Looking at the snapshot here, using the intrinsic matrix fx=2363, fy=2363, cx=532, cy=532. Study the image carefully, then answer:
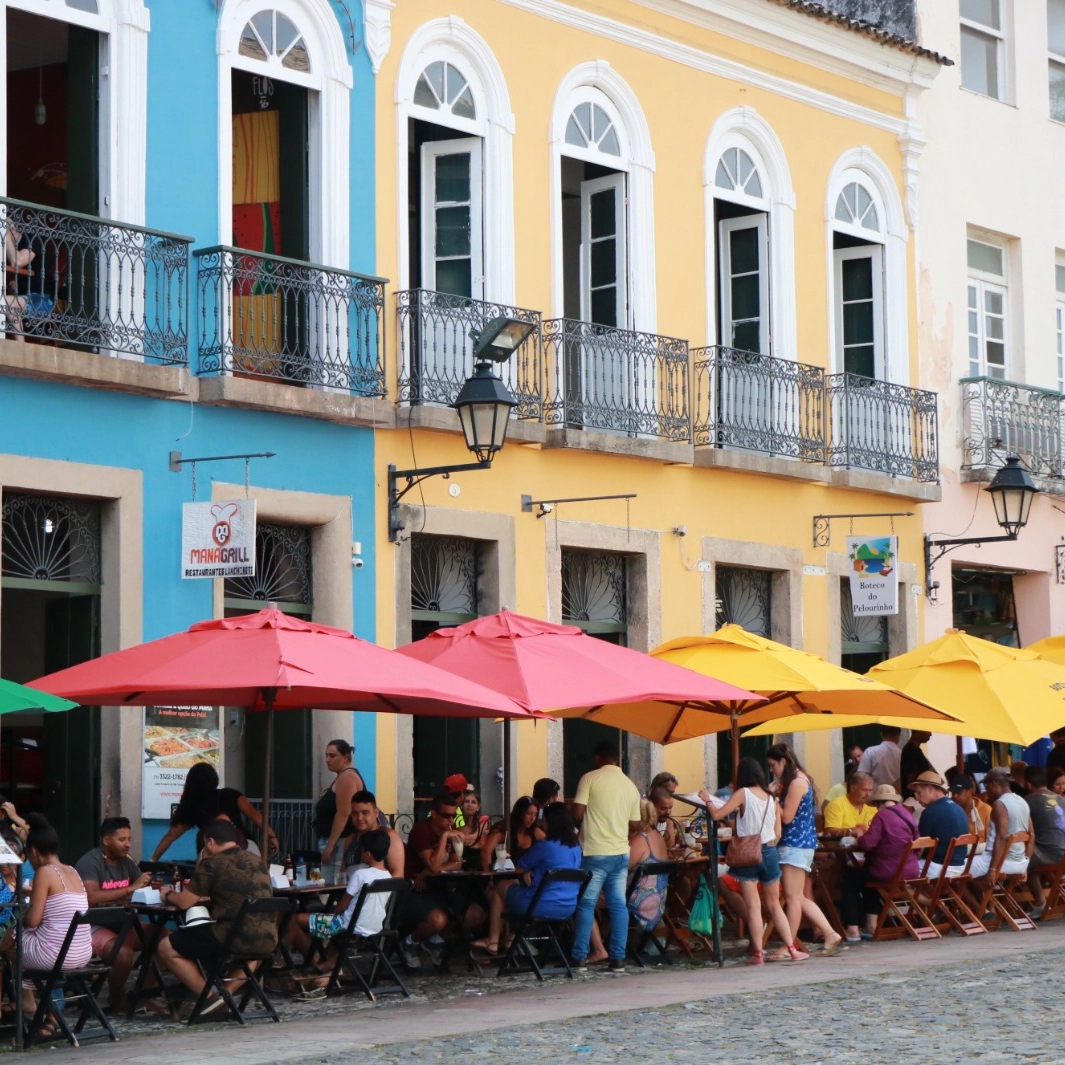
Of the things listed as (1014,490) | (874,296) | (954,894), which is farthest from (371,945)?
(874,296)

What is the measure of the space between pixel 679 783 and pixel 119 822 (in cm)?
731

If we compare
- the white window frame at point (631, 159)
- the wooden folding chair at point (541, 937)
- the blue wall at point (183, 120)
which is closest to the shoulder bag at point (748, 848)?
the wooden folding chair at point (541, 937)

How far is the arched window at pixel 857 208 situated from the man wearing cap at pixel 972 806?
21.0 ft

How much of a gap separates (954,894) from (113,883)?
20.9ft

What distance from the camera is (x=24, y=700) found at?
1170 cm

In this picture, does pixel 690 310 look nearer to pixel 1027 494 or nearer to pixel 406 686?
pixel 1027 494

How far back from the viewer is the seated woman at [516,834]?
14.8 metres

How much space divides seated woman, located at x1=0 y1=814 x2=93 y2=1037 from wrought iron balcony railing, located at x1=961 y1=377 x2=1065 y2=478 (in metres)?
13.1

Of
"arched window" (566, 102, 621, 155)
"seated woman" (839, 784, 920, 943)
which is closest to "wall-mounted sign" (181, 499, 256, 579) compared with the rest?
"seated woman" (839, 784, 920, 943)

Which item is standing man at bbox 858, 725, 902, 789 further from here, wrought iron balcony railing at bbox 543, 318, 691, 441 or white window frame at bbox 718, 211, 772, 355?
white window frame at bbox 718, 211, 772, 355

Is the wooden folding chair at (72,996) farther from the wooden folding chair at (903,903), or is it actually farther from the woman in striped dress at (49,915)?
the wooden folding chair at (903,903)

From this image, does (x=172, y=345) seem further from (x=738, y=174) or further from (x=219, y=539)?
(x=738, y=174)

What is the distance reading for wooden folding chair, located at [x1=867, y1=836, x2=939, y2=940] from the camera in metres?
16.0

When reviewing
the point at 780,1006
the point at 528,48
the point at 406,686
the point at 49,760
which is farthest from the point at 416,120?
the point at 780,1006
